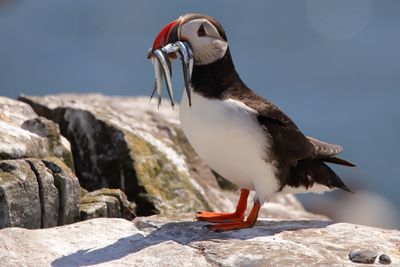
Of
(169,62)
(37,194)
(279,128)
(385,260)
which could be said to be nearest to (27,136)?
(37,194)

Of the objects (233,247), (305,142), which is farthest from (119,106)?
(233,247)

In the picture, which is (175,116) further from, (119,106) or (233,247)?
(233,247)

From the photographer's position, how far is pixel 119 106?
45.1ft

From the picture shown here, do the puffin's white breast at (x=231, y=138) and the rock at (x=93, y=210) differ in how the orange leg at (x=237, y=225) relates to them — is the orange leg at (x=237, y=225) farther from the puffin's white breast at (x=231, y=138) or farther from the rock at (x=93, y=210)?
the rock at (x=93, y=210)

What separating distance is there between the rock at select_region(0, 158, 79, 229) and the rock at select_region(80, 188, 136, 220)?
7.3 inches

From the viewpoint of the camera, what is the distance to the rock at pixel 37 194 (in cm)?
780

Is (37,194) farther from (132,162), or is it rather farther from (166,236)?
(132,162)

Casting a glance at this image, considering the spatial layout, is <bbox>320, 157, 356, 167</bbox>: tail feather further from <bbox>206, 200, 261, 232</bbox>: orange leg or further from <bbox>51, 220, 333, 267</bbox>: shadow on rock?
<bbox>206, 200, 261, 232</bbox>: orange leg

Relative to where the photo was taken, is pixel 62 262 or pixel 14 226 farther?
pixel 14 226

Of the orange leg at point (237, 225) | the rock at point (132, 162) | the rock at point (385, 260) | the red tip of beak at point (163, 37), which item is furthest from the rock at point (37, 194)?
the rock at point (385, 260)

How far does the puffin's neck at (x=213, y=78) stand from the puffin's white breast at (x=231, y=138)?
0.08 m

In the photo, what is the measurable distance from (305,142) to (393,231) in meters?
1.16

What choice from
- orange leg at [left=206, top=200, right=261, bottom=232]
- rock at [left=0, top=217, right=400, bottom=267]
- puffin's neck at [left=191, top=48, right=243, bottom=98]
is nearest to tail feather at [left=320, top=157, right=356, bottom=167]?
rock at [left=0, top=217, right=400, bottom=267]

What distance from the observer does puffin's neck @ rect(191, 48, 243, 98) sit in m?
7.93
